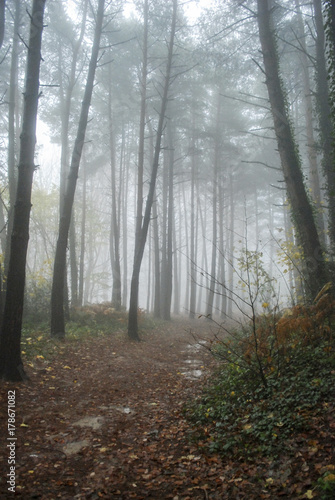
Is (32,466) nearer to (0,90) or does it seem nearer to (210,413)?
(210,413)

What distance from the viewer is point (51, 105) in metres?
16.9

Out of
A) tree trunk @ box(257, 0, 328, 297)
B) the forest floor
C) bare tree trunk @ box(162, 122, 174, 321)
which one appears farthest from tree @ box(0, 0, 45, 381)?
bare tree trunk @ box(162, 122, 174, 321)

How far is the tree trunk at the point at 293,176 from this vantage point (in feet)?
25.9

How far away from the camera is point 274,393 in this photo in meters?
4.61

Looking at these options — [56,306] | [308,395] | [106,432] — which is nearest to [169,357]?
[56,306]

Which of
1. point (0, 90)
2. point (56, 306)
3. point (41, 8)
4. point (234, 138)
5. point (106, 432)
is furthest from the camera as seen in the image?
point (234, 138)

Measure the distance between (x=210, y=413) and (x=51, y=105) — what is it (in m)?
16.8

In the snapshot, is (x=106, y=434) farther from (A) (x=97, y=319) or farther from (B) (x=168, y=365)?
(A) (x=97, y=319)

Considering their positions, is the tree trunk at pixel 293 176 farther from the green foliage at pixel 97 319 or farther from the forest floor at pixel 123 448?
the green foliage at pixel 97 319

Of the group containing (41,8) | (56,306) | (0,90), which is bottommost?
(56,306)

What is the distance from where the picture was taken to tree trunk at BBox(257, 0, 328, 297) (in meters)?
7.89

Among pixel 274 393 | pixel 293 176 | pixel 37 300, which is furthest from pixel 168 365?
pixel 37 300

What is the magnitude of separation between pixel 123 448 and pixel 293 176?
705cm

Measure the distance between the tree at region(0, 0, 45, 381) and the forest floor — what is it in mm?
509
